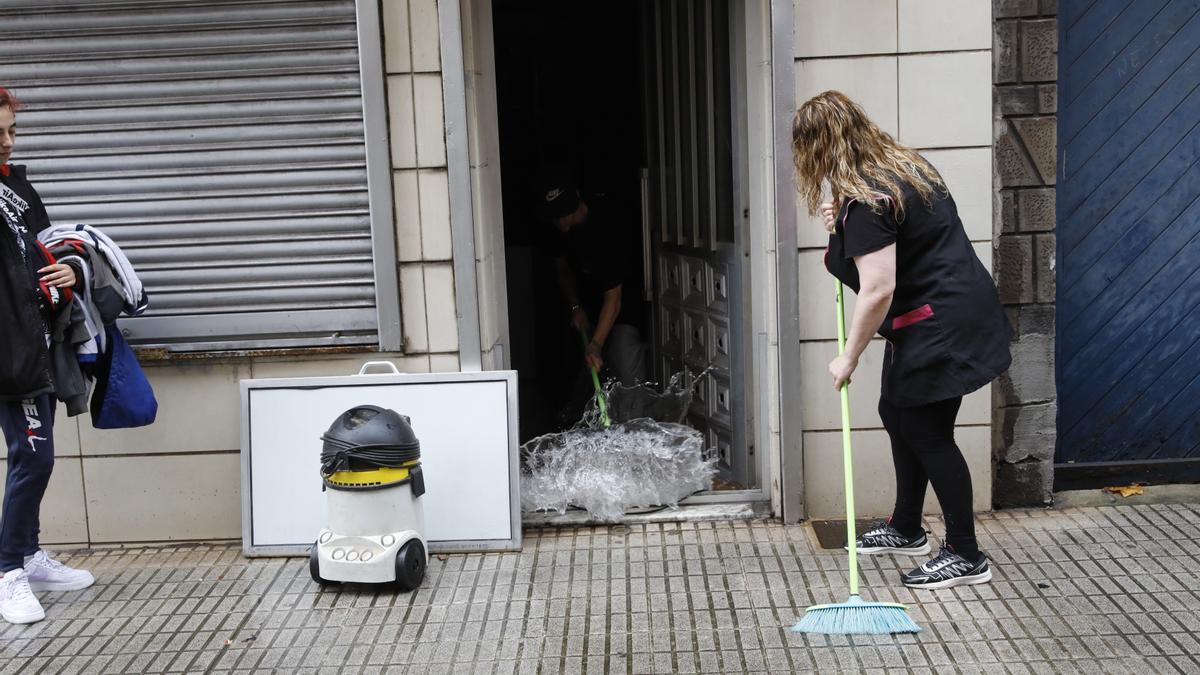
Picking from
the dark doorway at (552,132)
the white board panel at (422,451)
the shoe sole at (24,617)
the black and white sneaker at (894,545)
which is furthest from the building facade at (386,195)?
the dark doorway at (552,132)

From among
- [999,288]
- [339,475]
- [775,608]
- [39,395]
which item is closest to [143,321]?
[39,395]

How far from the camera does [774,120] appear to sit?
16.4 feet

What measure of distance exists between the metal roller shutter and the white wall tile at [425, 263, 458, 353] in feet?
0.52

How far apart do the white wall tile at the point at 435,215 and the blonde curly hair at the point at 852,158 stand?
62.0 inches

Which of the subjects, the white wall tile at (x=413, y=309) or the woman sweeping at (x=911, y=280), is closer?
the woman sweeping at (x=911, y=280)

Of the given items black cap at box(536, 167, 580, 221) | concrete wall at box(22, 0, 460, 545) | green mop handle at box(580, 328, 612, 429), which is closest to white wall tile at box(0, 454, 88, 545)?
concrete wall at box(22, 0, 460, 545)

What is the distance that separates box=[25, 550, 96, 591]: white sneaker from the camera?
4809mm

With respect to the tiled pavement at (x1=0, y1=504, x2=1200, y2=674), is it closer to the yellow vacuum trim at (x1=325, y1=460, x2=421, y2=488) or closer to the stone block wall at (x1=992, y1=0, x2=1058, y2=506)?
the stone block wall at (x1=992, y1=0, x2=1058, y2=506)

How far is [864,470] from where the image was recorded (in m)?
5.25

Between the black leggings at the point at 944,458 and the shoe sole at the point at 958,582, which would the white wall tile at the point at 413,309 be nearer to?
the black leggings at the point at 944,458

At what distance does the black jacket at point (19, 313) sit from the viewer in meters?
4.42

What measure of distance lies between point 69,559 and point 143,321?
108cm

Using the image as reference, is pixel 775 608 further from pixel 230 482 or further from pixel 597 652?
pixel 230 482

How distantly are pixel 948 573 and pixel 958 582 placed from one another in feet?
0.18
